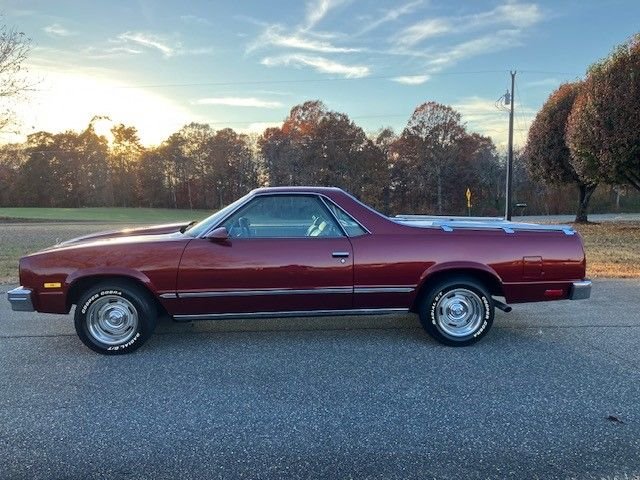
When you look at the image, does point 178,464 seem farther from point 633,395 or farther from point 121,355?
point 633,395

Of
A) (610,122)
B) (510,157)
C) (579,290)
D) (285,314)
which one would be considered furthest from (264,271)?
(510,157)

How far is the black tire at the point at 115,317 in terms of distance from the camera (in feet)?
14.9

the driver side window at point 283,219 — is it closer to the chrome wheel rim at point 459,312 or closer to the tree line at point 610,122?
the chrome wheel rim at point 459,312

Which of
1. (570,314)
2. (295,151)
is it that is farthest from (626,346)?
(295,151)

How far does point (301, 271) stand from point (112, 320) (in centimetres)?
187

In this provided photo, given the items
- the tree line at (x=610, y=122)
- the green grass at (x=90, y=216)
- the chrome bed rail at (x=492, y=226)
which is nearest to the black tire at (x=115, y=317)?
the chrome bed rail at (x=492, y=226)

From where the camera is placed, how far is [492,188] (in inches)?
2146

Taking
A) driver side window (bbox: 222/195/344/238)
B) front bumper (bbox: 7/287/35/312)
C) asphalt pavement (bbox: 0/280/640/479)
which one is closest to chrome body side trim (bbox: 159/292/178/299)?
asphalt pavement (bbox: 0/280/640/479)

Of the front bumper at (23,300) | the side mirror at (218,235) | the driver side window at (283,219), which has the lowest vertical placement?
the front bumper at (23,300)

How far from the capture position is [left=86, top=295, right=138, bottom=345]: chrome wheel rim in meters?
4.58

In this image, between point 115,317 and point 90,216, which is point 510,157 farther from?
point 90,216

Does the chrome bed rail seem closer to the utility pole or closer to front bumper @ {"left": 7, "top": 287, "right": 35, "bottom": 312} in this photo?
front bumper @ {"left": 7, "top": 287, "right": 35, "bottom": 312}

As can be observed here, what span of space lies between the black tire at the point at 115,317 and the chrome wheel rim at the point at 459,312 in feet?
9.20

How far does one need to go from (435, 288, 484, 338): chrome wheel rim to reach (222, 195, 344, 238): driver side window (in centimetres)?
125
